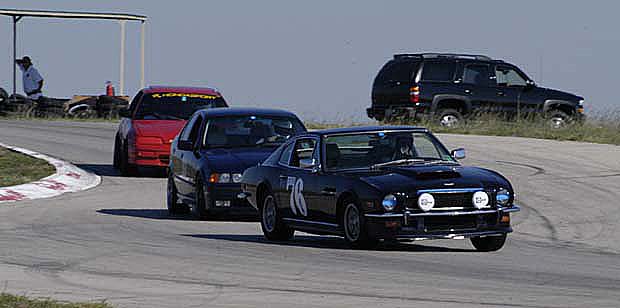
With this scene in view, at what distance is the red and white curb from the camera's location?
2064 centimetres

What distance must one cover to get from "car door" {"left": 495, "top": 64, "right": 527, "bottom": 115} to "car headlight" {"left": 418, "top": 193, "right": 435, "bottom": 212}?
20011 millimetres

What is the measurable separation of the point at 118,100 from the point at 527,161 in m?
19.4

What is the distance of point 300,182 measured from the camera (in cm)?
1432

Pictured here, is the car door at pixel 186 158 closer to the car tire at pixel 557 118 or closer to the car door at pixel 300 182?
the car door at pixel 300 182

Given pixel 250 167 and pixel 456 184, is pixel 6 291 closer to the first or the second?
pixel 456 184

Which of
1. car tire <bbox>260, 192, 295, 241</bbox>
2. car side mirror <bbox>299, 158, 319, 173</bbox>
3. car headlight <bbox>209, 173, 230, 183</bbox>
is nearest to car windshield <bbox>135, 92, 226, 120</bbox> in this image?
car headlight <bbox>209, 173, 230, 183</bbox>

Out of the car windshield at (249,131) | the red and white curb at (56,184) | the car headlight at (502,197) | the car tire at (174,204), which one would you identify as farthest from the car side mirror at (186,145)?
the car headlight at (502,197)

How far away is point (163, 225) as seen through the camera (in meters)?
16.9

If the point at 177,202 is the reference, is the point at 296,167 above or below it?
above

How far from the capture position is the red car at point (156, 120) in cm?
2383

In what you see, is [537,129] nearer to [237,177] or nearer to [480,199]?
[237,177]

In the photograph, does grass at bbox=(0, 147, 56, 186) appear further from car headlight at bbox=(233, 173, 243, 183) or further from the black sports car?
the black sports car

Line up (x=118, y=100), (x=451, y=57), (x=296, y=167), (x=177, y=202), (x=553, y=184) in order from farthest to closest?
1. (x=118, y=100)
2. (x=451, y=57)
3. (x=553, y=184)
4. (x=177, y=202)
5. (x=296, y=167)

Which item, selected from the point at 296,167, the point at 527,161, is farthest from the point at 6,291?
the point at 527,161
